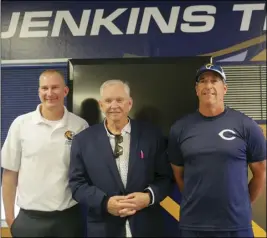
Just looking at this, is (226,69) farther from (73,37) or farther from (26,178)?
(26,178)

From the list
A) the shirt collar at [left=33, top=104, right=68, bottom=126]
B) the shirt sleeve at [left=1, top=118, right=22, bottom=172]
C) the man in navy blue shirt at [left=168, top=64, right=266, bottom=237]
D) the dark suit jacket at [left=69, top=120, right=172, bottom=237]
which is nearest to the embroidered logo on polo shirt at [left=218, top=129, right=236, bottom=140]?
the man in navy blue shirt at [left=168, top=64, right=266, bottom=237]

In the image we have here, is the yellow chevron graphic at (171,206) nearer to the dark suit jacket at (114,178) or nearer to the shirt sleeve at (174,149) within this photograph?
the dark suit jacket at (114,178)

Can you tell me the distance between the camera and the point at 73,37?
2734 mm

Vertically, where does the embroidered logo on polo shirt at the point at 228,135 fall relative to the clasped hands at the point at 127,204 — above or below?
above

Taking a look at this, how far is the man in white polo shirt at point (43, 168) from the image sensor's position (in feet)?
8.32

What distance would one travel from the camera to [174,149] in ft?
7.88

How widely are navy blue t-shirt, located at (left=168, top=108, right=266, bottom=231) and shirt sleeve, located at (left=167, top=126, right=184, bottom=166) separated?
5 cm

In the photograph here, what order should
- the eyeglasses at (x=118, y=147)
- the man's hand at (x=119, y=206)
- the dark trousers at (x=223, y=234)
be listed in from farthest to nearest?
the eyeglasses at (x=118, y=147), the man's hand at (x=119, y=206), the dark trousers at (x=223, y=234)

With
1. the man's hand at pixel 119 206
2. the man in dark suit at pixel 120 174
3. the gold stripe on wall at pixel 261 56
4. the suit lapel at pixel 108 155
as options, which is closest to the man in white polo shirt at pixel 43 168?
the man in dark suit at pixel 120 174

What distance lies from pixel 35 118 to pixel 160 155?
3.41 ft

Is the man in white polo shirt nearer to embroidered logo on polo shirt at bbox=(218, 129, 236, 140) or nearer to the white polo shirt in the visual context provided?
the white polo shirt

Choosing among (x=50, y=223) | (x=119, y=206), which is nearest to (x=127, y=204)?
(x=119, y=206)

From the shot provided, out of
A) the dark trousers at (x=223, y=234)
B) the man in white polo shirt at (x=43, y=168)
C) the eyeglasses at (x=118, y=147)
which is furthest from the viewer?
the man in white polo shirt at (x=43, y=168)

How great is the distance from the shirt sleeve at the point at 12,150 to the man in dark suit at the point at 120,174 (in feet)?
1.55
